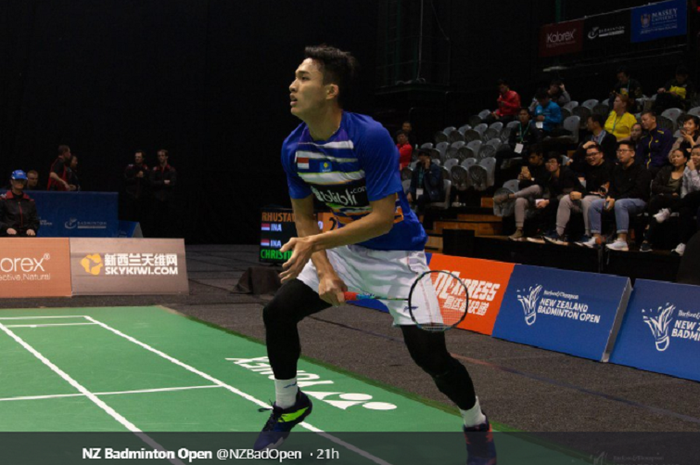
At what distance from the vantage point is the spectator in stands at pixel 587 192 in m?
10.8

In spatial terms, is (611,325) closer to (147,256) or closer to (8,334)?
(8,334)

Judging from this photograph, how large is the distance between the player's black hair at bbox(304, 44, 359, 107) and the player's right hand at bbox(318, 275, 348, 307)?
2.75 ft

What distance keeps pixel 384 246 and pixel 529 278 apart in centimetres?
472

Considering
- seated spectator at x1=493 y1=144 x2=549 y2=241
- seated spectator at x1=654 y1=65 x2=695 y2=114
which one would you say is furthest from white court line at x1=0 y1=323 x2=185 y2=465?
seated spectator at x1=654 y1=65 x2=695 y2=114

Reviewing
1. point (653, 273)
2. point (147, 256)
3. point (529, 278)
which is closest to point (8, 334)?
point (147, 256)

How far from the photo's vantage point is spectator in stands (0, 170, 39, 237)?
12.1m

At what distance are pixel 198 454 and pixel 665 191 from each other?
25.2 feet

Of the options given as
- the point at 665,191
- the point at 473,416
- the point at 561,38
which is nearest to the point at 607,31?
the point at 561,38

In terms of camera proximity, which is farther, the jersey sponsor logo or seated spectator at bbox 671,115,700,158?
seated spectator at bbox 671,115,700,158

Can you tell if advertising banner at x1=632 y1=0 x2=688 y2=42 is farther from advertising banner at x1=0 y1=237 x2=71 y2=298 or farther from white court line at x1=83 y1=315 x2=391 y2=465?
white court line at x1=83 y1=315 x2=391 y2=465

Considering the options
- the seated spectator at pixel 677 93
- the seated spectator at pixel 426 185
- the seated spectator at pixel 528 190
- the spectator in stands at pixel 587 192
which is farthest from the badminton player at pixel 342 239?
the seated spectator at pixel 677 93

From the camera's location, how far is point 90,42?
1917 centimetres

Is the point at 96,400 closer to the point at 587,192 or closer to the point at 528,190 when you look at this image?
the point at 587,192

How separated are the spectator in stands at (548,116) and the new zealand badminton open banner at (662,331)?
7.64 meters
